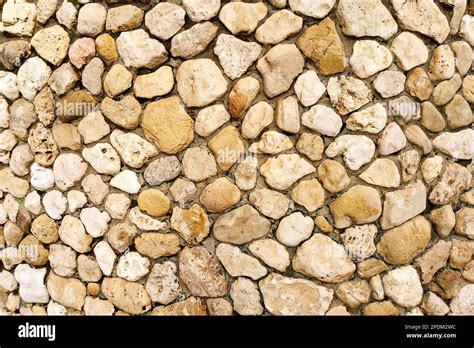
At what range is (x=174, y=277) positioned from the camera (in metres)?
2.43

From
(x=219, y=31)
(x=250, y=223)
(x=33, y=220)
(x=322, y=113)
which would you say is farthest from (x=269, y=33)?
(x=33, y=220)

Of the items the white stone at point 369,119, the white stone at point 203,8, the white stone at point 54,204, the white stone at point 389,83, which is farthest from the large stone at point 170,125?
the white stone at point 389,83

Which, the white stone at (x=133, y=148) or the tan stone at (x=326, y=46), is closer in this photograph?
the tan stone at (x=326, y=46)

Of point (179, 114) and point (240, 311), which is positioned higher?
point (179, 114)

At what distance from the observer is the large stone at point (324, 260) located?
2.30 m

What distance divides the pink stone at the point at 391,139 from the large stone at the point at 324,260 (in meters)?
0.45

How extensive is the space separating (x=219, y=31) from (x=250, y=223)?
32.4 inches

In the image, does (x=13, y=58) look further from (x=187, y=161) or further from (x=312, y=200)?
(x=312, y=200)

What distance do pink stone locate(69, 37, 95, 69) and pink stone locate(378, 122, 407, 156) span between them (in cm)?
131

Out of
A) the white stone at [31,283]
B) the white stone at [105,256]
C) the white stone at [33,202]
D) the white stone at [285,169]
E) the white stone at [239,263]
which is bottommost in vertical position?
the white stone at [31,283]

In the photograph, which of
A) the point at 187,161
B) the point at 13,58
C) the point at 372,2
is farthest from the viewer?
the point at 13,58

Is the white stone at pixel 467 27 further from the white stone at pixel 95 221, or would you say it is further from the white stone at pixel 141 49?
the white stone at pixel 95 221

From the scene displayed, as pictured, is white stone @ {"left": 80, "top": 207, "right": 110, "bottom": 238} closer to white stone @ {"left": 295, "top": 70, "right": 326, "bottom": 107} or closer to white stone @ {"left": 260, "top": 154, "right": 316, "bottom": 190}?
white stone @ {"left": 260, "top": 154, "right": 316, "bottom": 190}

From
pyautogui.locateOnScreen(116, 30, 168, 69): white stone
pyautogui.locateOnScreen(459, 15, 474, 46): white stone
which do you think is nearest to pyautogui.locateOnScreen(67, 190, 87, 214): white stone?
pyautogui.locateOnScreen(116, 30, 168, 69): white stone
